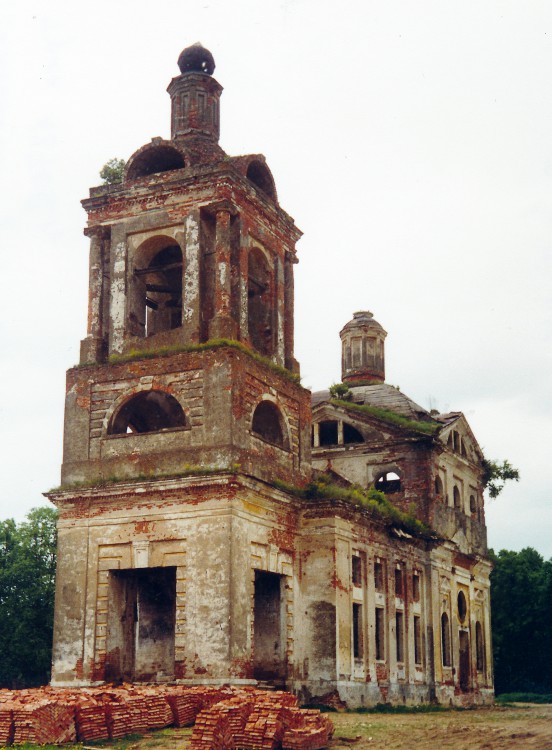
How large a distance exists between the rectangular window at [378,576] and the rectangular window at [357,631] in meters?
1.53

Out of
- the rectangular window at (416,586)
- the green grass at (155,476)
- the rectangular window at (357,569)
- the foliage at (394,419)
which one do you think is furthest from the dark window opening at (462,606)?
the green grass at (155,476)

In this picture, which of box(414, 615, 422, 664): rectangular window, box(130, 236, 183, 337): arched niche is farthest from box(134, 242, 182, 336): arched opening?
box(414, 615, 422, 664): rectangular window

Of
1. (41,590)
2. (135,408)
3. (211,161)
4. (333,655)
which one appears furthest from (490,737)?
(41,590)

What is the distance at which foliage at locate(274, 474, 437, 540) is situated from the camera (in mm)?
25639

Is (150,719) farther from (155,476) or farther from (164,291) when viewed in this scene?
(164,291)

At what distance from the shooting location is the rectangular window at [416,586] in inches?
1227

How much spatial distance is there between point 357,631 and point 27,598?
61.0 ft

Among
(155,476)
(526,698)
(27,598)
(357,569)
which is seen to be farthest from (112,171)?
(526,698)

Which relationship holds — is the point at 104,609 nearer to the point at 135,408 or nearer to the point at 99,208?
the point at 135,408

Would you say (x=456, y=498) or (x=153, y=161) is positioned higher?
(x=153, y=161)

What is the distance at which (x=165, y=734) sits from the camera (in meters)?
16.8

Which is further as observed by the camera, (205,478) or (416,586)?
(416,586)

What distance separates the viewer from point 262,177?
1077 inches

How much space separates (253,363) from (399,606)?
966 centimetres
